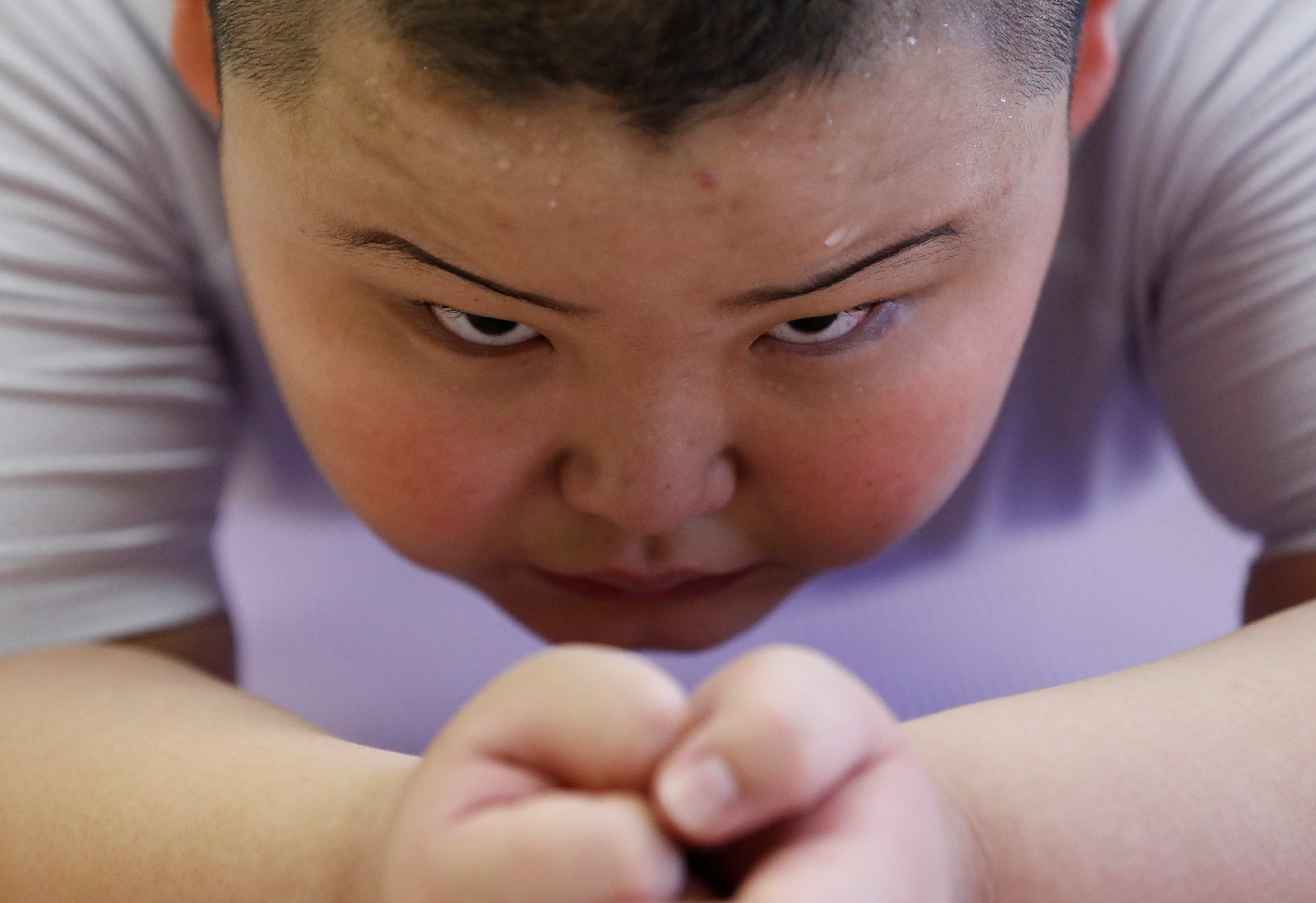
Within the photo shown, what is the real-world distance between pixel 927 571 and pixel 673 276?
448 mm

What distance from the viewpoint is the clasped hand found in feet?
0.83

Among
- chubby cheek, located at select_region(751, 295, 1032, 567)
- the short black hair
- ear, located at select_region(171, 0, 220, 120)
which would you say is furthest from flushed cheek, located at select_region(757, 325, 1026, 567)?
ear, located at select_region(171, 0, 220, 120)

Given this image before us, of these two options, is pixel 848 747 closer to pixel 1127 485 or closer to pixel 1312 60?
pixel 1312 60

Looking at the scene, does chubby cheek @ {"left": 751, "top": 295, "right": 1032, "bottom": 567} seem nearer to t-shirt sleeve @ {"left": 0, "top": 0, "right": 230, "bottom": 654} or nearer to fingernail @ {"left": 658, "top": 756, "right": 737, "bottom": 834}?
fingernail @ {"left": 658, "top": 756, "right": 737, "bottom": 834}

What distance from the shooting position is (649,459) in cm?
37

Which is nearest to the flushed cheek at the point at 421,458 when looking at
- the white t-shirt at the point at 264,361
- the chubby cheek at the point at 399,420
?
the chubby cheek at the point at 399,420

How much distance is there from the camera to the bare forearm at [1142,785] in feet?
1.14

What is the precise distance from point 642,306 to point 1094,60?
0.73ft

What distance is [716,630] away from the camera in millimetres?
512

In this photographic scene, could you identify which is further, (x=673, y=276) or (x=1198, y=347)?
(x=1198, y=347)

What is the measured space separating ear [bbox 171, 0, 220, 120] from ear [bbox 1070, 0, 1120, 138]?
296 mm

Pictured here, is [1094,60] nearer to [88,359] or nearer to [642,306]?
[642,306]

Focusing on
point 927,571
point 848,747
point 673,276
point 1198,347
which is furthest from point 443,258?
point 927,571

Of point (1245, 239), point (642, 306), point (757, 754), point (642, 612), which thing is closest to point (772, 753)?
point (757, 754)
